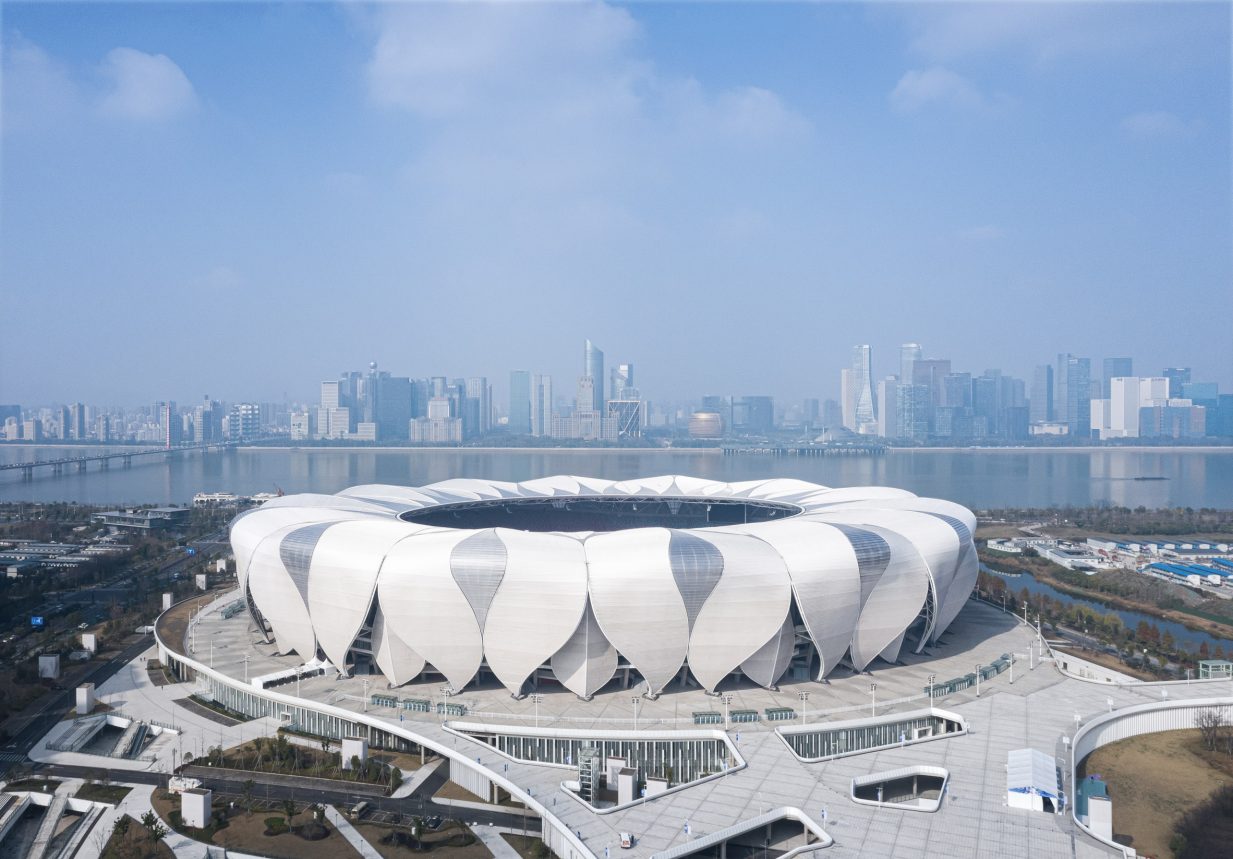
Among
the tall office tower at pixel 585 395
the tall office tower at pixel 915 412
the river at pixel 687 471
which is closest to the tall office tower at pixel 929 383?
the tall office tower at pixel 915 412

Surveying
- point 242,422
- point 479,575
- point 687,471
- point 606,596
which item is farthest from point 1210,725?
point 242,422

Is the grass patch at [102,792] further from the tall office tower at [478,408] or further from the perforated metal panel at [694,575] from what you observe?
the tall office tower at [478,408]

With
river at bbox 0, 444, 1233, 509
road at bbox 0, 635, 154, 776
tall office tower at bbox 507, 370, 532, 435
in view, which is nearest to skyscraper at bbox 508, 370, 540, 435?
tall office tower at bbox 507, 370, 532, 435

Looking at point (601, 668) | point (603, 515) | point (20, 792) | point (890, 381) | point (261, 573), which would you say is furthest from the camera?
point (890, 381)

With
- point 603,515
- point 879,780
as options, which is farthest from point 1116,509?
point 879,780

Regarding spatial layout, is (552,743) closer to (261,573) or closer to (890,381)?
(261,573)

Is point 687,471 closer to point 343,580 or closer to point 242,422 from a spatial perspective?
point 343,580

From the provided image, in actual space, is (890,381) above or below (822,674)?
above
